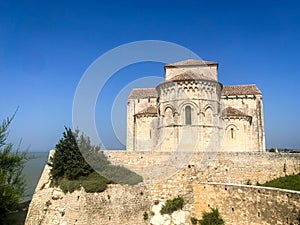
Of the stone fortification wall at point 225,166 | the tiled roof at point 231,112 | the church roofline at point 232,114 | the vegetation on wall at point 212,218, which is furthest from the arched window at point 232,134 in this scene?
the vegetation on wall at point 212,218

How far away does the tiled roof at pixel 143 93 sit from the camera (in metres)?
27.7

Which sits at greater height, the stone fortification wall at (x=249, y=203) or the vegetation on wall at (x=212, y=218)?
the stone fortification wall at (x=249, y=203)

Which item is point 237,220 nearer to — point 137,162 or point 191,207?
point 191,207

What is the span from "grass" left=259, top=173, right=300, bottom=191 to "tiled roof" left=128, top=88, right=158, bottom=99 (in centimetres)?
1604

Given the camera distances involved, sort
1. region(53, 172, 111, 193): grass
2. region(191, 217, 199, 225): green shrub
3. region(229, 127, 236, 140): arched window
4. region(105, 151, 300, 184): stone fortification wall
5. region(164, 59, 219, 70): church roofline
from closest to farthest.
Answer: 1. region(53, 172, 111, 193): grass
2. region(191, 217, 199, 225): green shrub
3. region(105, 151, 300, 184): stone fortification wall
4. region(229, 127, 236, 140): arched window
5. region(164, 59, 219, 70): church roofline

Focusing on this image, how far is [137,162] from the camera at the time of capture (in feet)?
51.3

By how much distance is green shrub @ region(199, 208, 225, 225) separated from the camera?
40.7 feet

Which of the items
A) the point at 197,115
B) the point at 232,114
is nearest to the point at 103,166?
the point at 197,115

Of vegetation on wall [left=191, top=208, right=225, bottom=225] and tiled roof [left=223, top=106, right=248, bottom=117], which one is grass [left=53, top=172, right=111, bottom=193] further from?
tiled roof [left=223, top=106, right=248, bottom=117]

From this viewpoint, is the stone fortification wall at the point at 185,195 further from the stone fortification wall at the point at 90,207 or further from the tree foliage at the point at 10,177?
the tree foliage at the point at 10,177

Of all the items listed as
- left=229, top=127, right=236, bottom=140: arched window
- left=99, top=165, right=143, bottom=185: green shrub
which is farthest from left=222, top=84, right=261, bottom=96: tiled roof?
left=99, top=165, right=143, bottom=185: green shrub

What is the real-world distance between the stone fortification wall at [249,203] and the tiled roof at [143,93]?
15243 millimetres

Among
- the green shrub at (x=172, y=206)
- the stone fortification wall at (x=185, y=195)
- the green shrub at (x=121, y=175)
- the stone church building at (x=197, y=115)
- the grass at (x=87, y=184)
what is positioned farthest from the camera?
the stone church building at (x=197, y=115)

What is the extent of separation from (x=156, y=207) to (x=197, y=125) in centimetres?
766
